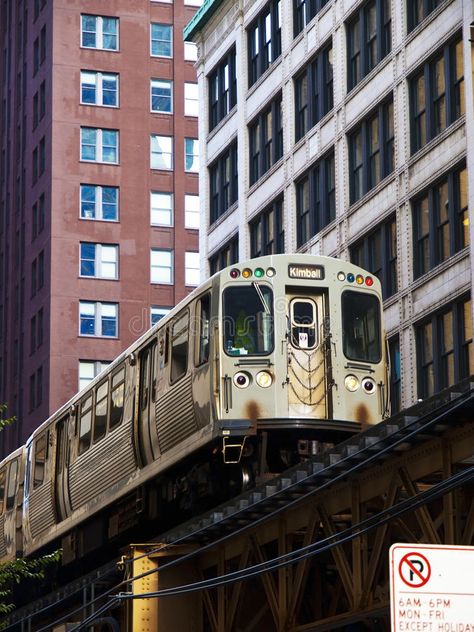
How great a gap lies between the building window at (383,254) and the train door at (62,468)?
37.3 feet

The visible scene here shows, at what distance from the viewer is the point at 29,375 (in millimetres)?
73438

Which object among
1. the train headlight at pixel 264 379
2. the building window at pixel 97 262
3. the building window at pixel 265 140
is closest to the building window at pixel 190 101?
the building window at pixel 97 262

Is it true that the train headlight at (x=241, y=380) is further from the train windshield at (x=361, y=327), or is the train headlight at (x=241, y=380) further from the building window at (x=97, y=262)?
the building window at (x=97, y=262)

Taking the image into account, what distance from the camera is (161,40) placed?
250ft

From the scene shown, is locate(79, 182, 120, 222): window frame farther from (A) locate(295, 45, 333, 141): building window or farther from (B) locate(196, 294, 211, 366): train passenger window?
(B) locate(196, 294, 211, 366): train passenger window

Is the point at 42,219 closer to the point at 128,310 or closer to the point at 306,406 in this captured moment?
the point at 128,310

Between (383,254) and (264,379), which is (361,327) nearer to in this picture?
(264,379)

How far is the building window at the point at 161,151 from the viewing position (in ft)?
246

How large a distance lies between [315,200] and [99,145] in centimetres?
3286

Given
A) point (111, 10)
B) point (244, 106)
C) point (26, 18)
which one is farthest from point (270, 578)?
point (26, 18)

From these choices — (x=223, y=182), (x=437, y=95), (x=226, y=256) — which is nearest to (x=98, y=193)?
(x=223, y=182)

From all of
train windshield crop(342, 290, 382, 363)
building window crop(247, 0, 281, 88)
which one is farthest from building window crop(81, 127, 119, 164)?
train windshield crop(342, 290, 382, 363)

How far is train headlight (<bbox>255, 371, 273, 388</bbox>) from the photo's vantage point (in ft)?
67.4

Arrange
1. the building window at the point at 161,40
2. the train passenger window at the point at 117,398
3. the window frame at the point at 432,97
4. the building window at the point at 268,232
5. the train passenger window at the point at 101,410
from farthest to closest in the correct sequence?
the building window at the point at 161,40, the building window at the point at 268,232, the window frame at the point at 432,97, the train passenger window at the point at 101,410, the train passenger window at the point at 117,398
